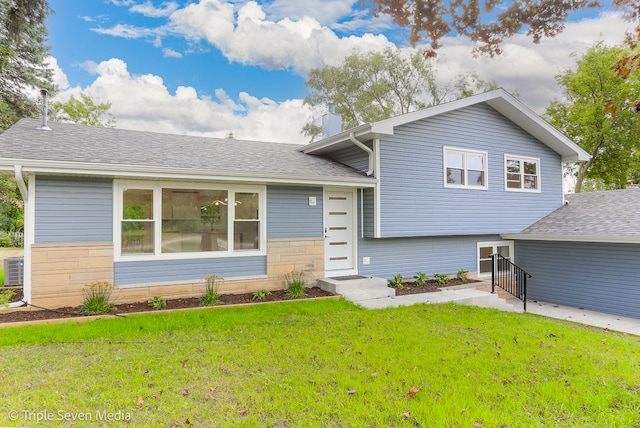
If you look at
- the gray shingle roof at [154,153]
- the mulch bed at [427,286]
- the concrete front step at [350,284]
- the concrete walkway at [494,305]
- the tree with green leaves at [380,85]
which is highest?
the tree with green leaves at [380,85]

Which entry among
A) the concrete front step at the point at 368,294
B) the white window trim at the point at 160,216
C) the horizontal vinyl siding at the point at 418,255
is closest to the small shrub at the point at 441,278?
the horizontal vinyl siding at the point at 418,255

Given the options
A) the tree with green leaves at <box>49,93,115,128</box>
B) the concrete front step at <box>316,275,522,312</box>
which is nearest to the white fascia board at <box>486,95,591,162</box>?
the concrete front step at <box>316,275,522,312</box>

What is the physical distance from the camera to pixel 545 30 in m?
3.84

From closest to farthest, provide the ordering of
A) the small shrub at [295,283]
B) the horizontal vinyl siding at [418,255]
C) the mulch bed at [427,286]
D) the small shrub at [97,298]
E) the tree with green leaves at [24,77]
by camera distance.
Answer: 1. the small shrub at [97,298]
2. the small shrub at [295,283]
3. the mulch bed at [427,286]
4. the horizontal vinyl siding at [418,255]
5. the tree with green leaves at [24,77]

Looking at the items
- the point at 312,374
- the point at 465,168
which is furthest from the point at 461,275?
the point at 312,374

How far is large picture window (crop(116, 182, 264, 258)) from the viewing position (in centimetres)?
676

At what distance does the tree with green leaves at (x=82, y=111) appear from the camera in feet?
69.2

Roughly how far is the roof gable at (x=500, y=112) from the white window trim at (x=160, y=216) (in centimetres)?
270

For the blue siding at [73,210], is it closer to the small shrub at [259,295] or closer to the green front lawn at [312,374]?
the green front lawn at [312,374]

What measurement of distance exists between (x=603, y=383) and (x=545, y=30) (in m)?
3.72

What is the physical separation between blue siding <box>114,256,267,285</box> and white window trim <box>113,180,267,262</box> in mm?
93

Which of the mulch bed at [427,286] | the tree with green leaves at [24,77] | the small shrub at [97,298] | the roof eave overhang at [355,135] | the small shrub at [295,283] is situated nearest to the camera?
the small shrub at [97,298]

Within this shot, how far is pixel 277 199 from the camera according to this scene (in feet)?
26.4

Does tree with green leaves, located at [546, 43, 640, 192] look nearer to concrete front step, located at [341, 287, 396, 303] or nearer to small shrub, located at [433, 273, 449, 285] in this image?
small shrub, located at [433, 273, 449, 285]
